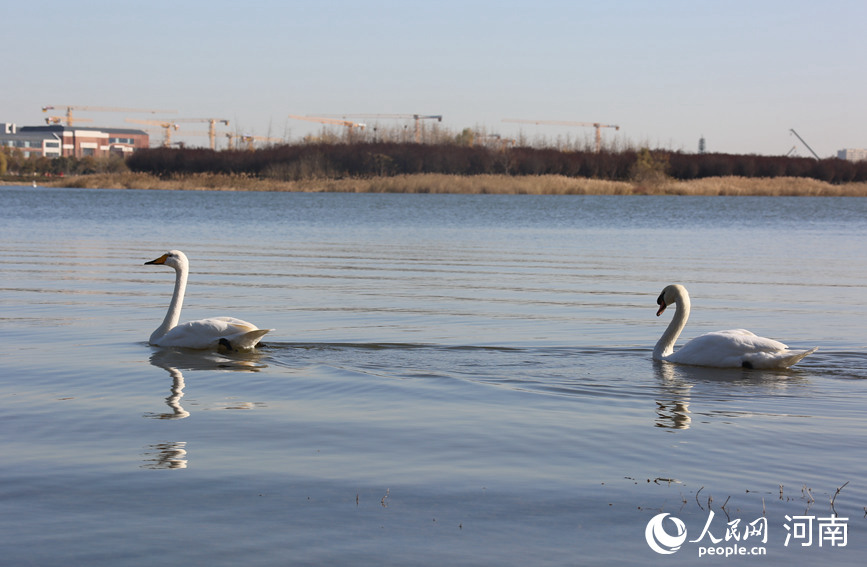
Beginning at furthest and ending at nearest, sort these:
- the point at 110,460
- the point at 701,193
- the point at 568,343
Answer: the point at 701,193 → the point at 568,343 → the point at 110,460

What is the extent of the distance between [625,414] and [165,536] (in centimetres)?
363

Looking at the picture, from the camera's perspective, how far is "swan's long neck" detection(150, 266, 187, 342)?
9836 mm

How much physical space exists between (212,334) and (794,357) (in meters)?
5.19

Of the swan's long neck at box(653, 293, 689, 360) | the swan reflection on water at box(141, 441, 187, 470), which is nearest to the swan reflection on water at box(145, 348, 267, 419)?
the swan reflection on water at box(141, 441, 187, 470)

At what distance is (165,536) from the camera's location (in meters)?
4.46

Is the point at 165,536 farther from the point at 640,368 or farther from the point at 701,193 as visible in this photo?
the point at 701,193

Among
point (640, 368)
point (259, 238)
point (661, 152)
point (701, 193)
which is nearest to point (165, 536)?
point (640, 368)

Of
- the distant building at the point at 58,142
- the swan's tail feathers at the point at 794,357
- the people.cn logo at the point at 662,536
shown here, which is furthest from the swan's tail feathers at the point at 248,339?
the distant building at the point at 58,142

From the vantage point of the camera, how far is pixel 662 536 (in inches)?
179

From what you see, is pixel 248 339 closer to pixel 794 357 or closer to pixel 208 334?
pixel 208 334

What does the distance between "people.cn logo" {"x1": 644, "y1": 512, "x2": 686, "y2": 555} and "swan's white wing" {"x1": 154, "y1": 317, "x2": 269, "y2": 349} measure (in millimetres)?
5076

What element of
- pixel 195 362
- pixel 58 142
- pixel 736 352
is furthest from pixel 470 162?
pixel 58 142

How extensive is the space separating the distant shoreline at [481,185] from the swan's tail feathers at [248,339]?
49.0 meters

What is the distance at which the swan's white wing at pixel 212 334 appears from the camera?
361 inches
